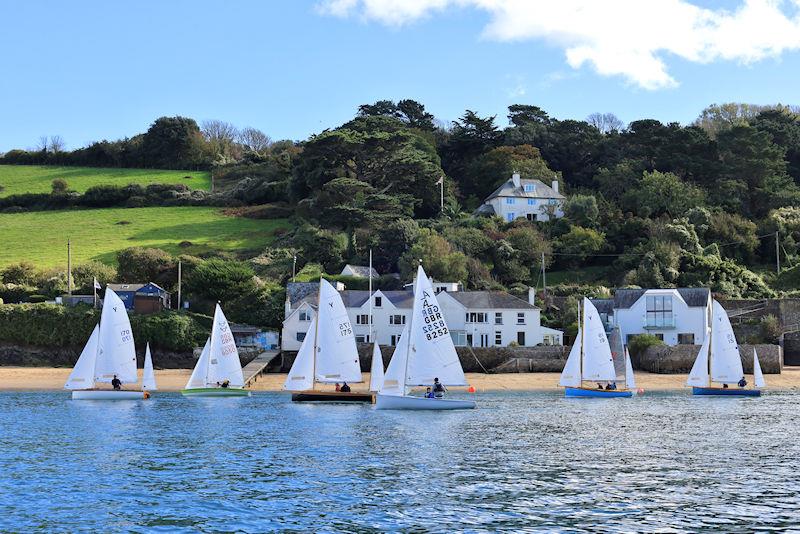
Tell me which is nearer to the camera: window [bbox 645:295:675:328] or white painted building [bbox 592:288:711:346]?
white painted building [bbox 592:288:711:346]

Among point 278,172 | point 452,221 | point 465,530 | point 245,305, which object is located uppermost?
point 278,172

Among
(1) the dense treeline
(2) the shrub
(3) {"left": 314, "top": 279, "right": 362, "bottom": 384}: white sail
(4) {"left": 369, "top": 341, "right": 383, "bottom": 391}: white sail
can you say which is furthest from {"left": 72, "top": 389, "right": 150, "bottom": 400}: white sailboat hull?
(2) the shrub

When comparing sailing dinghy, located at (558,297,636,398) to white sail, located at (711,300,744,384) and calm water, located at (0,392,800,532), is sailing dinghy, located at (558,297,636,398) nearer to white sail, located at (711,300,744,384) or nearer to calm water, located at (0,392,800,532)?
white sail, located at (711,300,744,384)

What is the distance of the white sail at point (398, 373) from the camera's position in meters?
49.3

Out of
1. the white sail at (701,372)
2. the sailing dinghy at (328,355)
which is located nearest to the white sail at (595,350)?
the white sail at (701,372)

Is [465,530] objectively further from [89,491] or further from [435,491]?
[89,491]

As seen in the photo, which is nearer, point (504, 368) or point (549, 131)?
point (504, 368)

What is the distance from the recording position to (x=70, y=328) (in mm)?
75500

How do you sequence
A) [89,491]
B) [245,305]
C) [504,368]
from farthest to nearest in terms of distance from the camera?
[245,305] < [504,368] < [89,491]

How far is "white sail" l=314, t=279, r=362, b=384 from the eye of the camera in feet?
175

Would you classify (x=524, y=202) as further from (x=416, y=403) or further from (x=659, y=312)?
(x=416, y=403)

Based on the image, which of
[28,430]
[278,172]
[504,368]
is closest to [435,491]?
[28,430]

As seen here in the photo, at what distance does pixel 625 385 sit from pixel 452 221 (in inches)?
1716

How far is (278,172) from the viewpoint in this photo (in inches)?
5002
